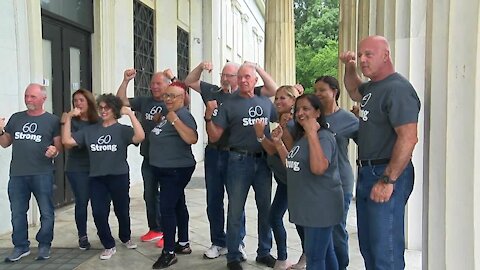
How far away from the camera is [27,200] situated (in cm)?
448

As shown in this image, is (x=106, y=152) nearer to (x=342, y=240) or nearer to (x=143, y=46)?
(x=342, y=240)

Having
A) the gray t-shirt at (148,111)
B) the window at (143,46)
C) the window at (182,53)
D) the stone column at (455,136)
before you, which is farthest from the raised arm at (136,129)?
the window at (182,53)

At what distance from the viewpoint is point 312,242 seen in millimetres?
3172

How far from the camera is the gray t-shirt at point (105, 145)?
Answer: 443cm

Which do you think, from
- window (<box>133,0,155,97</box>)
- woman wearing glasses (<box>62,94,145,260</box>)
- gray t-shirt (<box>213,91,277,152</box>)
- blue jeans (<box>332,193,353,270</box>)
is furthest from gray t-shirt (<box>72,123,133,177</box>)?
window (<box>133,0,155,97</box>)

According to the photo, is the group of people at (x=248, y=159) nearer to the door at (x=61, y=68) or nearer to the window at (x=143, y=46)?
the door at (x=61, y=68)

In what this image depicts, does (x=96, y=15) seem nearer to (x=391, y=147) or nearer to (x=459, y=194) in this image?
(x=391, y=147)

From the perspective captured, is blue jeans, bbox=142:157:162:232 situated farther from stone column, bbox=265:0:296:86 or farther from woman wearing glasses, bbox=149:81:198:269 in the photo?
stone column, bbox=265:0:296:86

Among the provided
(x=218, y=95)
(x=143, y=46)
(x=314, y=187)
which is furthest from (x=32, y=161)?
(x=143, y=46)

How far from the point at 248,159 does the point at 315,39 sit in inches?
1216

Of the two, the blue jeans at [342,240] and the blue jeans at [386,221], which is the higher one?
the blue jeans at [386,221]

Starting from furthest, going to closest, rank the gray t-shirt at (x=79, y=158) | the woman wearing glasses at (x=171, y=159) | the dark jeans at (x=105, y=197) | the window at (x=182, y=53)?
the window at (x=182, y=53)
the gray t-shirt at (x=79, y=158)
the dark jeans at (x=105, y=197)
the woman wearing glasses at (x=171, y=159)

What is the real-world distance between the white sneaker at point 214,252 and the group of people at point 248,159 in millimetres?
14

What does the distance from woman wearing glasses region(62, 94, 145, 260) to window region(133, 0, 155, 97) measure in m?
4.60
